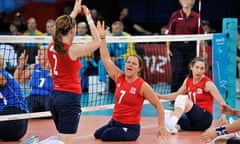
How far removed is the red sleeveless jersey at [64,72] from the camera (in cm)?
615

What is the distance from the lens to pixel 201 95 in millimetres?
8258

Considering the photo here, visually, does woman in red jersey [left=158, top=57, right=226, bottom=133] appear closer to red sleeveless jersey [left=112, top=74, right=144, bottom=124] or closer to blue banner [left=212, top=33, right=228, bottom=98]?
red sleeveless jersey [left=112, top=74, right=144, bottom=124]

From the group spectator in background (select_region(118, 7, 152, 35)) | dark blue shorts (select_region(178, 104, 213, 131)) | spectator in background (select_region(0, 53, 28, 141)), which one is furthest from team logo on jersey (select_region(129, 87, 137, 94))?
spectator in background (select_region(118, 7, 152, 35))

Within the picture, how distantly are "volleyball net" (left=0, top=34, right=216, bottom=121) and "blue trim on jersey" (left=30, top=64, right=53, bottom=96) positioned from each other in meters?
0.02

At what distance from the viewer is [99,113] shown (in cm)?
1012

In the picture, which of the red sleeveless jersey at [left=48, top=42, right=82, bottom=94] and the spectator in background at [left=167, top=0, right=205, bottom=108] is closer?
the red sleeveless jersey at [left=48, top=42, right=82, bottom=94]

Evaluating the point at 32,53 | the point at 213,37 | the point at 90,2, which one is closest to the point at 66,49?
the point at 213,37

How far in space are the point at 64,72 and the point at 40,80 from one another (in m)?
3.20

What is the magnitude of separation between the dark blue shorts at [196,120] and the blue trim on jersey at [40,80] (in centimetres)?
226

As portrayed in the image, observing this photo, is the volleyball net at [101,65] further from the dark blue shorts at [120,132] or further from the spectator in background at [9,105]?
the dark blue shorts at [120,132]

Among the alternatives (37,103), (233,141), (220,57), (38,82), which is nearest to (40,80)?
(38,82)

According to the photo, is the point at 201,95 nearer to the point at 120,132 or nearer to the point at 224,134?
the point at 120,132

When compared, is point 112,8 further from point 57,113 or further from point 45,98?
point 57,113

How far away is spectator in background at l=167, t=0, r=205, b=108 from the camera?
984 centimetres
